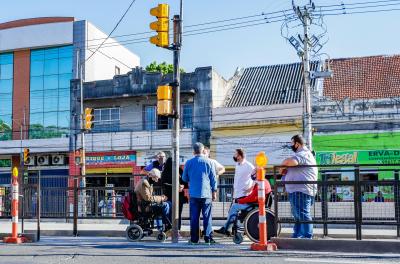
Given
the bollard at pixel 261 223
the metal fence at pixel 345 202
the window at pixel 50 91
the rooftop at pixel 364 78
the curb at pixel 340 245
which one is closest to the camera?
the curb at pixel 340 245

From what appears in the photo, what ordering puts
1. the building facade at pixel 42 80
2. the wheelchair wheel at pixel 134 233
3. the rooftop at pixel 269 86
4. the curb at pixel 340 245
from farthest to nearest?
the building facade at pixel 42 80, the rooftop at pixel 269 86, the wheelchair wheel at pixel 134 233, the curb at pixel 340 245

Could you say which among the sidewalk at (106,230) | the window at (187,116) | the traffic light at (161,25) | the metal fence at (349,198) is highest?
the window at (187,116)

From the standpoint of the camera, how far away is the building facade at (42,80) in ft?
126

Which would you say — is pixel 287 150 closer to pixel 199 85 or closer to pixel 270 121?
pixel 270 121

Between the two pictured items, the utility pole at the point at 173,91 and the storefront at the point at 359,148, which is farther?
the storefront at the point at 359,148

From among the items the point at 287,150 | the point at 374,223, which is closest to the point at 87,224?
the point at 374,223

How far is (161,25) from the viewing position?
10.9 meters

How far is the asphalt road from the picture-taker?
7.34 metres

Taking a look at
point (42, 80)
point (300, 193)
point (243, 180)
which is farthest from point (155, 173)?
point (42, 80)

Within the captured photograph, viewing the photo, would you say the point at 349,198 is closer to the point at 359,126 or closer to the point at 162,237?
the point at 162,237

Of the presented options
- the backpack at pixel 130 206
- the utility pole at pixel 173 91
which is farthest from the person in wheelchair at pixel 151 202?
the utility pole at pixel 173 91

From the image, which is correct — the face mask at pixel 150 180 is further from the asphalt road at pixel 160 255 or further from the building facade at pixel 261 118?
the building facade at pixel 261 118

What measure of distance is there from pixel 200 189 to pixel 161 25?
3386mm

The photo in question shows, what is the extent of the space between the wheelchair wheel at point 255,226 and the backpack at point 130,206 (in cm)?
253
